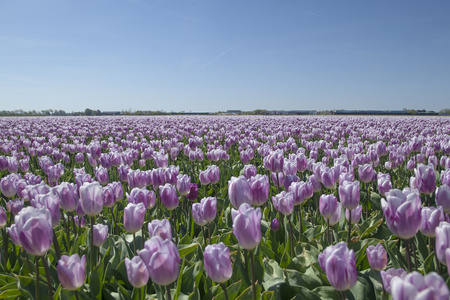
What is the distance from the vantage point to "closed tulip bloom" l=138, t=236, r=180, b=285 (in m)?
1.23

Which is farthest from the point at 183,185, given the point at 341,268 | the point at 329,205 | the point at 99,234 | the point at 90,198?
the point at 341,268

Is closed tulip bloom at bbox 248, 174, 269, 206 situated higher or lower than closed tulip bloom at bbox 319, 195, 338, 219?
higher

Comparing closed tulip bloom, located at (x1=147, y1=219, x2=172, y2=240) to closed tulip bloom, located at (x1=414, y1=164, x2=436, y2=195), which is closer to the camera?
closed tulip bloom, located at (x1=147, y1=219, x2=172, y2=240)

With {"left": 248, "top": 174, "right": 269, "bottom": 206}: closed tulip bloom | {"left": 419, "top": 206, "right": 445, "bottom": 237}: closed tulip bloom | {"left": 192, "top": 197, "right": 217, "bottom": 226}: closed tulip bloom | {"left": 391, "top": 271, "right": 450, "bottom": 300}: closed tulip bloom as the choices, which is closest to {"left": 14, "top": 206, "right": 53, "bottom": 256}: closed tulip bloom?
{"left": 192, "top": 197, "right": 217, "bottom": 226}: closed tulip bloom


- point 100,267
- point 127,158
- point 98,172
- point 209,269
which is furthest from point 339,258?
point 127,158

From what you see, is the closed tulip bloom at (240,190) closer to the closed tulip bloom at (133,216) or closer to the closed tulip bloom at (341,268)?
the closed tulip bloom at (133,216)

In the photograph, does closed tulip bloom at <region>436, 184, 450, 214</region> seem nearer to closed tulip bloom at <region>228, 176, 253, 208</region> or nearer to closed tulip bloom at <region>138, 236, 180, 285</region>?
closed tulip bloom at <region>228, 176, 253, 208</region>

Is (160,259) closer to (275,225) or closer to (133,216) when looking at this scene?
(133,216)

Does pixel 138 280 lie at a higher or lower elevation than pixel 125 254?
higher

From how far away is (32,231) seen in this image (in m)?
1.40

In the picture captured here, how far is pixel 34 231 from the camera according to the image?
1.40 metres

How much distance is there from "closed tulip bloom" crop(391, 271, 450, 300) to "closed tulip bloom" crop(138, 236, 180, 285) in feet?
2.58

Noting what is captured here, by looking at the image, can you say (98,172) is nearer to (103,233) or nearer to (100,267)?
(103,233)

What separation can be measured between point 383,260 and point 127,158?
3760mm
